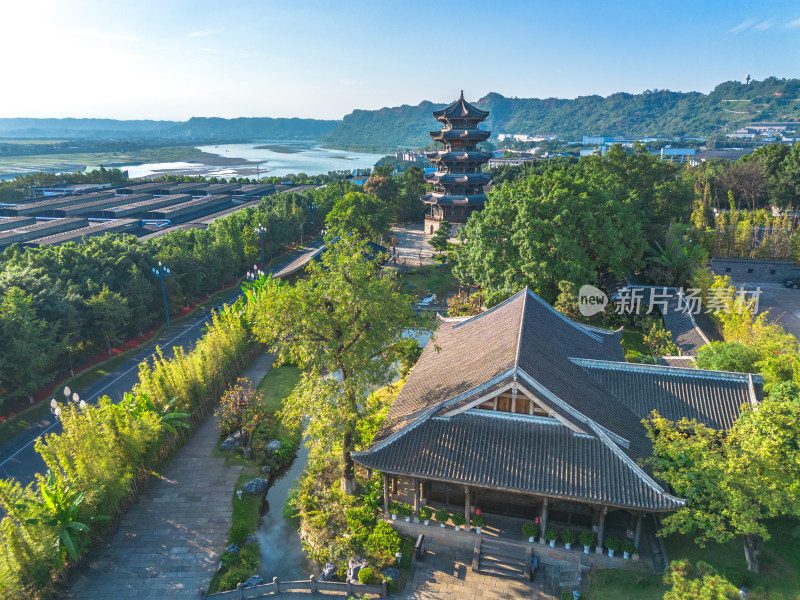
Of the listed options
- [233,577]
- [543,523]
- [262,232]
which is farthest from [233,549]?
[262,232]

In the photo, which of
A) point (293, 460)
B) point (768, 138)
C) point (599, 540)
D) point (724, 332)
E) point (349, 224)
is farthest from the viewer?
point (768, 138)

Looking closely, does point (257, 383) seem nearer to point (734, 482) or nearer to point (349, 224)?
point (734, 482)

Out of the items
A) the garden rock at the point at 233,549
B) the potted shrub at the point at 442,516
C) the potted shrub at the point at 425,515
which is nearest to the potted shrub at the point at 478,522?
the potted shrub at the point at 442,516

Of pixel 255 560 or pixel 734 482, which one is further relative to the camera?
pixel 255 560

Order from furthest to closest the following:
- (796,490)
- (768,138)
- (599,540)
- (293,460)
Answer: (768,138), (293,460), (599,540), (796,490)

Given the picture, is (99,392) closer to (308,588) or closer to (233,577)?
(233,577)

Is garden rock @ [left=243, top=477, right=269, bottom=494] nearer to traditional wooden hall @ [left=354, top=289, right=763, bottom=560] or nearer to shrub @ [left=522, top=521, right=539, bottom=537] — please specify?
traditional wooden hall @ [left=354, top=289, right=763, bottom=560]

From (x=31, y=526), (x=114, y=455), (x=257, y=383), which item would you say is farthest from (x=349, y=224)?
(x=31, y=526)
